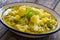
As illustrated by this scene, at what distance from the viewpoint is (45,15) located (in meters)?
1.15

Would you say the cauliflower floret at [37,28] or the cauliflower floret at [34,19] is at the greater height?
the cauliflower floret at [34,19]

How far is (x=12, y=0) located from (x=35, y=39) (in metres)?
0.58

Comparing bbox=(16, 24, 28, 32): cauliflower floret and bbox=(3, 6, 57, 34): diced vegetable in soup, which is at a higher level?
bbox=(3, 6, 57, 34): diced vegetable in soup

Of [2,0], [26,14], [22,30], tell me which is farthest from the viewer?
[2,0]

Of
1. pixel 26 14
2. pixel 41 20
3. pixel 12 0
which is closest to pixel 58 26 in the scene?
pixel 41 20

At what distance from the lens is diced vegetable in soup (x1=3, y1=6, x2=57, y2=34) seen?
1.01 m

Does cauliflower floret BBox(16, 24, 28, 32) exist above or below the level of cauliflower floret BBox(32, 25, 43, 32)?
below

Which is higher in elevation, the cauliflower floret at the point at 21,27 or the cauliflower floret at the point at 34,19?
the cauliflower floret at the point at 34,19

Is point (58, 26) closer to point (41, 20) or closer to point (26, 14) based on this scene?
point (41, 20)

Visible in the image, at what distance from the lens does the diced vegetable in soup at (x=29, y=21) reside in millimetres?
1007

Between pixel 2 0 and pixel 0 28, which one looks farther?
pixel 2 0

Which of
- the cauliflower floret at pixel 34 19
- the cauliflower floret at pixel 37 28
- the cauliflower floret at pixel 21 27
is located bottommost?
the cauliflower floret at pixel 21 27

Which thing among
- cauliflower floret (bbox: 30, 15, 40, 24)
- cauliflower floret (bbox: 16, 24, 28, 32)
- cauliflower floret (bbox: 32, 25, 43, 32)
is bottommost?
cauliflower floret (bbox: 16, 24, 28, 32)

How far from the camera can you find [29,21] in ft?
3.50
